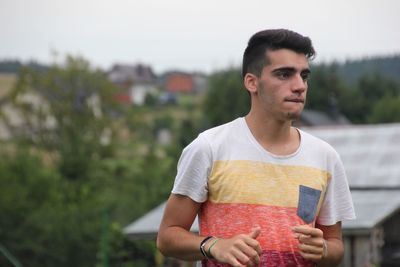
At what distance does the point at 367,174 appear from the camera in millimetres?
23891

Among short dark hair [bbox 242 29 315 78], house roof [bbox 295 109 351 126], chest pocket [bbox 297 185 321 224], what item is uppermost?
short dark hair [bbox 242 29 315 78]

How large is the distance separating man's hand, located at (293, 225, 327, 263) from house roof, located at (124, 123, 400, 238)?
14.5 metres

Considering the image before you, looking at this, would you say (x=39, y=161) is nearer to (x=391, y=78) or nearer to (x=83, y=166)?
(x=83, y=166)

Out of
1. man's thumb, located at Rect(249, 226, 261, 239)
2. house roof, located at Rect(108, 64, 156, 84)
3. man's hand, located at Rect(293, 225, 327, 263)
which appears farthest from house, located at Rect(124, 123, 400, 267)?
house roof, located at Rect(108, 64, 156, 84)

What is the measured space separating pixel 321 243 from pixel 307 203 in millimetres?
174

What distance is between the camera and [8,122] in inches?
2552

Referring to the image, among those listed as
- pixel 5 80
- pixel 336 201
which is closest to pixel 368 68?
pixel 5 80

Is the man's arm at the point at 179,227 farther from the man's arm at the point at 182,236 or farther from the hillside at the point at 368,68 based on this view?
the hillside at the point at 368,68

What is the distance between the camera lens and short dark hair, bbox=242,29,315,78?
466 centimetres

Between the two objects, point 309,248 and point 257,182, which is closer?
point 309,248

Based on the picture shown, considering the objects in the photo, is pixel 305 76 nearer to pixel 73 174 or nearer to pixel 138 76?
pixel 73 174

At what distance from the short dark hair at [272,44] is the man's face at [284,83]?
0.02 meters

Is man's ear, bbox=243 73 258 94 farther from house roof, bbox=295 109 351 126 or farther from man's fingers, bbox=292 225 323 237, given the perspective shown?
house roof, bbox=295 109 351 126

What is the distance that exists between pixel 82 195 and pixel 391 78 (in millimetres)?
38843
